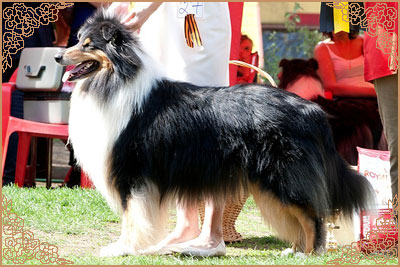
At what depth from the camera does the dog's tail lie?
12.7 ft

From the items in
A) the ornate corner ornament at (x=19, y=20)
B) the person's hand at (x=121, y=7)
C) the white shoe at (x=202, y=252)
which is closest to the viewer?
the white shoe at (x=202, y=252)

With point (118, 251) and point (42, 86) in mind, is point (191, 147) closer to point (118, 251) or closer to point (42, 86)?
point (118, 251)

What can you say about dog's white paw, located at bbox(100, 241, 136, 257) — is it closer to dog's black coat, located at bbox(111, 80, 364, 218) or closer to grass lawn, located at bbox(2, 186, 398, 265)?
grass lawn, located at bbox(2, 186, 398, 265)

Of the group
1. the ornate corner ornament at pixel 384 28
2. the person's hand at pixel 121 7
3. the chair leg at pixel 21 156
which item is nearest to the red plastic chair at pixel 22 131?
the chair leg at pixel 21 156

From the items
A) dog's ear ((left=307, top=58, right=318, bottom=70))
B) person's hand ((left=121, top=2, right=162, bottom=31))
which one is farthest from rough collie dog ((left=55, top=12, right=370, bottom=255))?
dog's ear ((left=307, top=58, right=318, bottom=70))

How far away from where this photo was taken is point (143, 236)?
3785mm

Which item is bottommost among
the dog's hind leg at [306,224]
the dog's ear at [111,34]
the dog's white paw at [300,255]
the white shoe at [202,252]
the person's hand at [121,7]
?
the dog's white paw at [300,255]

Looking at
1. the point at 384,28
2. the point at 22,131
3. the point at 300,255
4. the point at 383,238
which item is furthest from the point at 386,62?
the point at 22,131

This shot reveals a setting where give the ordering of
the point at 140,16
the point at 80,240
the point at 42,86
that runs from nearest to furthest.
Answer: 1. the point at 140,16
2. the point at 80,240
3. the point at 42,86

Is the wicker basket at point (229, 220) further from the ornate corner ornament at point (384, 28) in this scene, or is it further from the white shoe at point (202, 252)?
the ornate corner ornament at point (384, 28)

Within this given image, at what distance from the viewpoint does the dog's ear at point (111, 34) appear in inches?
152

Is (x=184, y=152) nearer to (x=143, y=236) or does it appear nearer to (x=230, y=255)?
(x=143, y=236)

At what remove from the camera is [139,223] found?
376 cm

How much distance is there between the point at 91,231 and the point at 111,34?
1.52 metres
